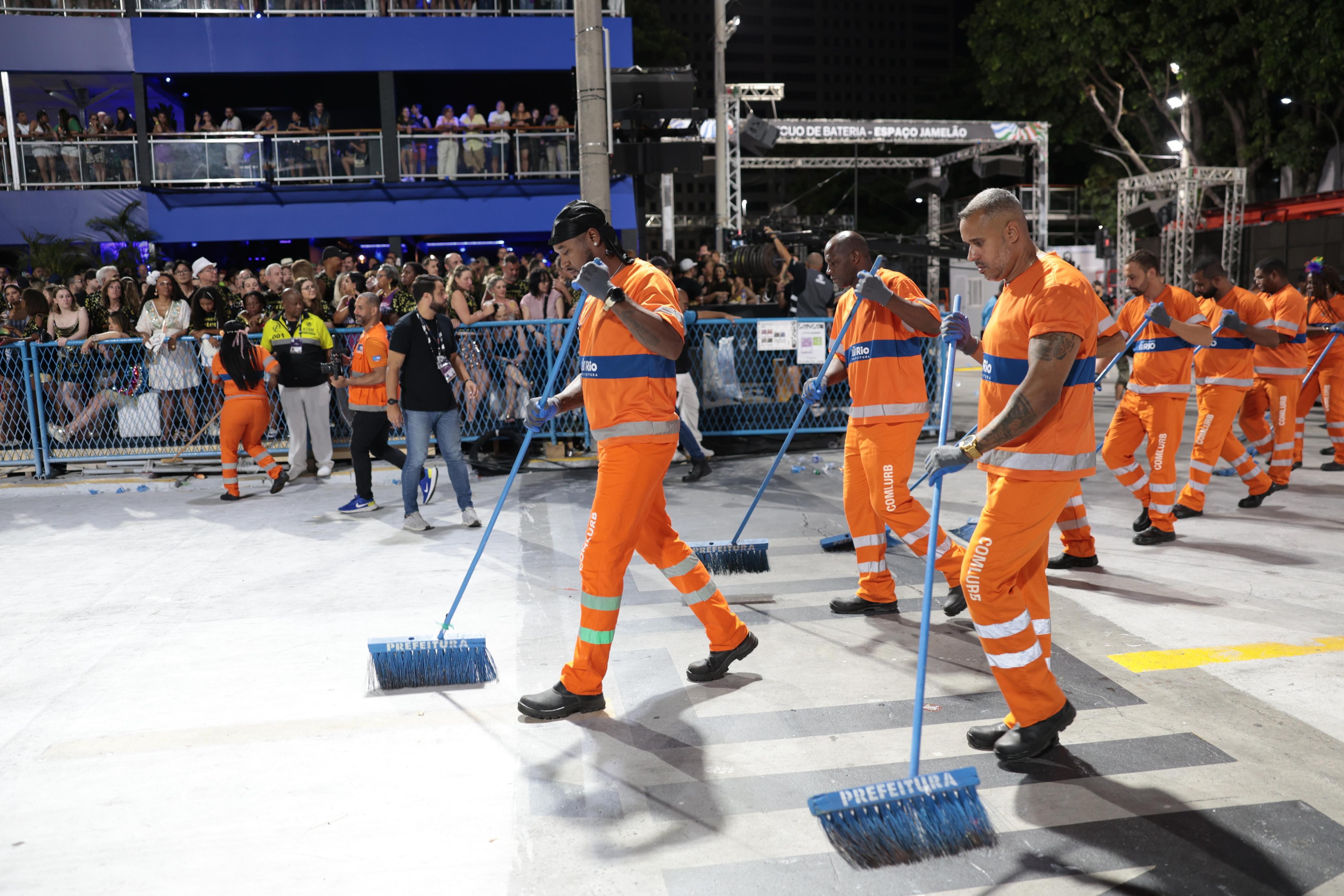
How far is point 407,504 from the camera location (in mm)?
7949

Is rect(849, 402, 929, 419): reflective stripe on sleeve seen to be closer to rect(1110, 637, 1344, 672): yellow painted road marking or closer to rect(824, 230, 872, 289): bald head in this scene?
rect(824, 230, 872, 289): bald head

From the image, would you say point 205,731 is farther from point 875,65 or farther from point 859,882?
point 875,65

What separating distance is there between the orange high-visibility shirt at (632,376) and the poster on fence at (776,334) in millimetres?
7272

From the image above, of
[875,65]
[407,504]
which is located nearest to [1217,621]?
Result: [407,504]

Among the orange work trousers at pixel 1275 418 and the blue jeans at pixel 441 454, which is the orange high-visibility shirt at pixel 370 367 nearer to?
the blue jeans at pixel 441 454

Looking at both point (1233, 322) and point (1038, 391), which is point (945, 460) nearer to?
point (1038, 391)

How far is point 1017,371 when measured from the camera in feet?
11.9

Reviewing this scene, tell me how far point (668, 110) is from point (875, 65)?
150m

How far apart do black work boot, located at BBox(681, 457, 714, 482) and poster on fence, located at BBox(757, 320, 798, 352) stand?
213 centimetres

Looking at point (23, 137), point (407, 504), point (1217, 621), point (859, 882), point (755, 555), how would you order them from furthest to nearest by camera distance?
1. point (23, 137)
2. point (407, 504)
3. point (755, 555)
4. point (1217, 621)
5. point (859, 882)

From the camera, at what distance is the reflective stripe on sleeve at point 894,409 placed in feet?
17.1

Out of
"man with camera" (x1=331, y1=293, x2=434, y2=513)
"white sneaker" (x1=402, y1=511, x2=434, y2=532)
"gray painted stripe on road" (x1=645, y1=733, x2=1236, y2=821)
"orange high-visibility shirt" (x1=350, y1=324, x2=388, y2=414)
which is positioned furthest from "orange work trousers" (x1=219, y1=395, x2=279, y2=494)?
"gray painted stripe on road" (x1=645, y1=733, x2=1236, y2=821)

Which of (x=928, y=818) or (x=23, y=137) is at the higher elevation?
(x=23, y=137)

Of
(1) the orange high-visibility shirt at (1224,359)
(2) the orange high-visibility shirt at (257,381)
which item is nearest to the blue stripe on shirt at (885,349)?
(1) the orange high-visibility shirt at (1224,359)
